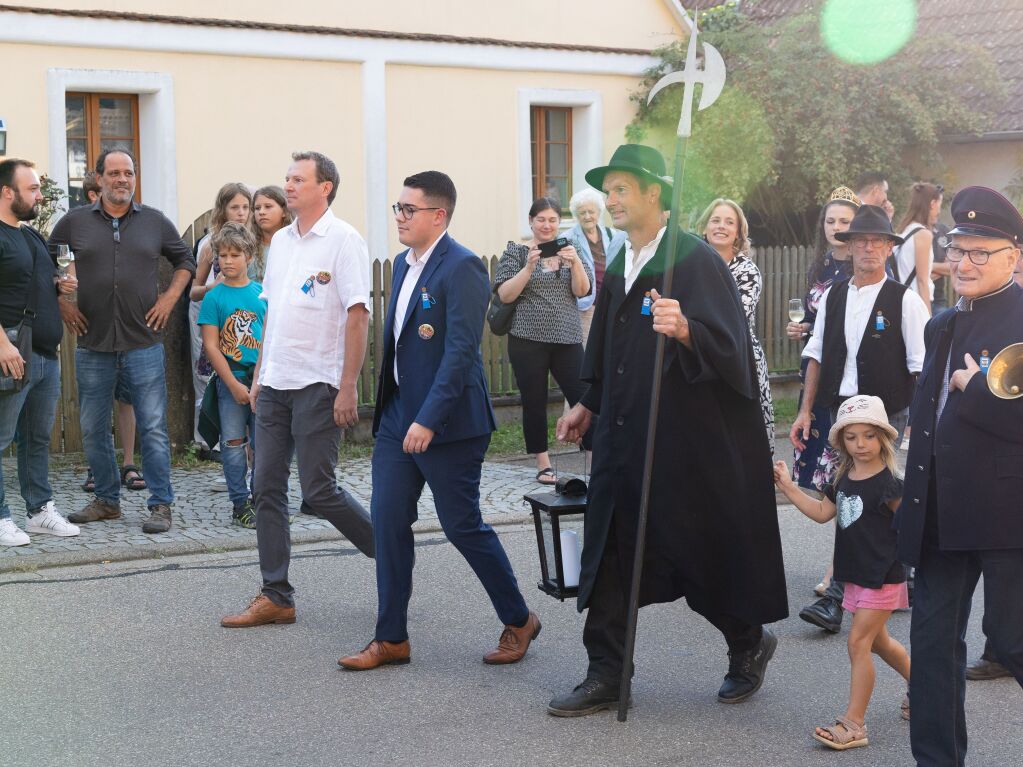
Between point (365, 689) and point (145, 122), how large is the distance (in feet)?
36.5

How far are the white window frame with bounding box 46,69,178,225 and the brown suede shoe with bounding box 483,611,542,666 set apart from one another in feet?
31.8

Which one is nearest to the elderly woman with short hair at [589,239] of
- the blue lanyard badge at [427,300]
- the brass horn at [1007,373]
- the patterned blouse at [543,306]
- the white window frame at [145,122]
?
the patterned blouse at [543,306]

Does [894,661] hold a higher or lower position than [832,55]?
lower

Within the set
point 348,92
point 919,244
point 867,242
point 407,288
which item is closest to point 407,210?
point 407,288

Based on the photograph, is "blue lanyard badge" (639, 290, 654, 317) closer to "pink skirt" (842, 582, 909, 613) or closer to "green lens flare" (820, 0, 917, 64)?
"pink skirt" (842, 582, 909, 613)

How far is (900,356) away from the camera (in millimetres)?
6629

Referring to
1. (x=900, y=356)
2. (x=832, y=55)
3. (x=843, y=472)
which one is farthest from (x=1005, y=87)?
(x=843, y=472)

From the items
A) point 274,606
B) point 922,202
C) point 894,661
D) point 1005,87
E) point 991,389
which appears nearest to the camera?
point 991,389

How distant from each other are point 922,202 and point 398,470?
4.88m

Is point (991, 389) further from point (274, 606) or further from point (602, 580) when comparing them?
point (274, 606)

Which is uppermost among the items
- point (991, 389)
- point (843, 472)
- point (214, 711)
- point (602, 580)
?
point (991, 389)

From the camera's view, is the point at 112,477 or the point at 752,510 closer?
the point at 752,510

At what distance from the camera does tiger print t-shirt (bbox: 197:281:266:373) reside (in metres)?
8.42

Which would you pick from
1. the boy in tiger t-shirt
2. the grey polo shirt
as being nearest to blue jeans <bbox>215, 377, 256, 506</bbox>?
the boy in tiger t-shirt
